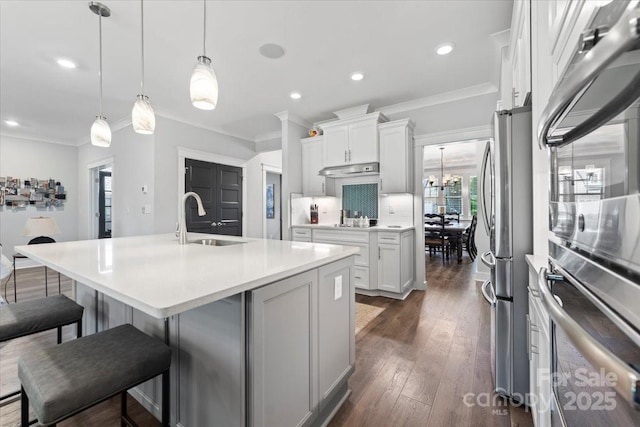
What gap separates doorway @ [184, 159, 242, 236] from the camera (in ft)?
15.6

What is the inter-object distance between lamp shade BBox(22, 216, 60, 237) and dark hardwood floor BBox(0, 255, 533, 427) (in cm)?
143

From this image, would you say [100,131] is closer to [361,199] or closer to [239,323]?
[239,323]

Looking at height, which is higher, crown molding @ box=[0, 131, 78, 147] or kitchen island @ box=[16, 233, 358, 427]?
crown molding @ box=[0, 131, 78, 147]

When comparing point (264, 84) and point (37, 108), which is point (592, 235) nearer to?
point (264, 84)

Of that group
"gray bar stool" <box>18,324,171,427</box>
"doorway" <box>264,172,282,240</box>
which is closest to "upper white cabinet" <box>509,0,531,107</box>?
"gray bar stool" <box>18,324,171,427</box>

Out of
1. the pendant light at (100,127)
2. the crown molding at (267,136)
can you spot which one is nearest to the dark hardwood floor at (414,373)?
the pendant light at (100,127)

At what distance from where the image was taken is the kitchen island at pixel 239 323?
1.00 metres

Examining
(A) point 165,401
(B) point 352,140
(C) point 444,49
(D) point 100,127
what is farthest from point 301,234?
(A) point 165,401

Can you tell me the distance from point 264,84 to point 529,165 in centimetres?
294

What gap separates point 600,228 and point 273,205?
7.58m

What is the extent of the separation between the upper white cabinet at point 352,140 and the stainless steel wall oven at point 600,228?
3235mm

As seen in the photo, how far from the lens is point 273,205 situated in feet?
25.8

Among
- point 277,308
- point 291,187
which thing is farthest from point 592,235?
point 291,187

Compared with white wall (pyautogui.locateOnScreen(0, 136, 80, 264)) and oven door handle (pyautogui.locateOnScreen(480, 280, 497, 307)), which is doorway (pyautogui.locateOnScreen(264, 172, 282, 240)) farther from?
oven door handle (pyautogui.locateOnScreen(480, 280, 497, 307))
